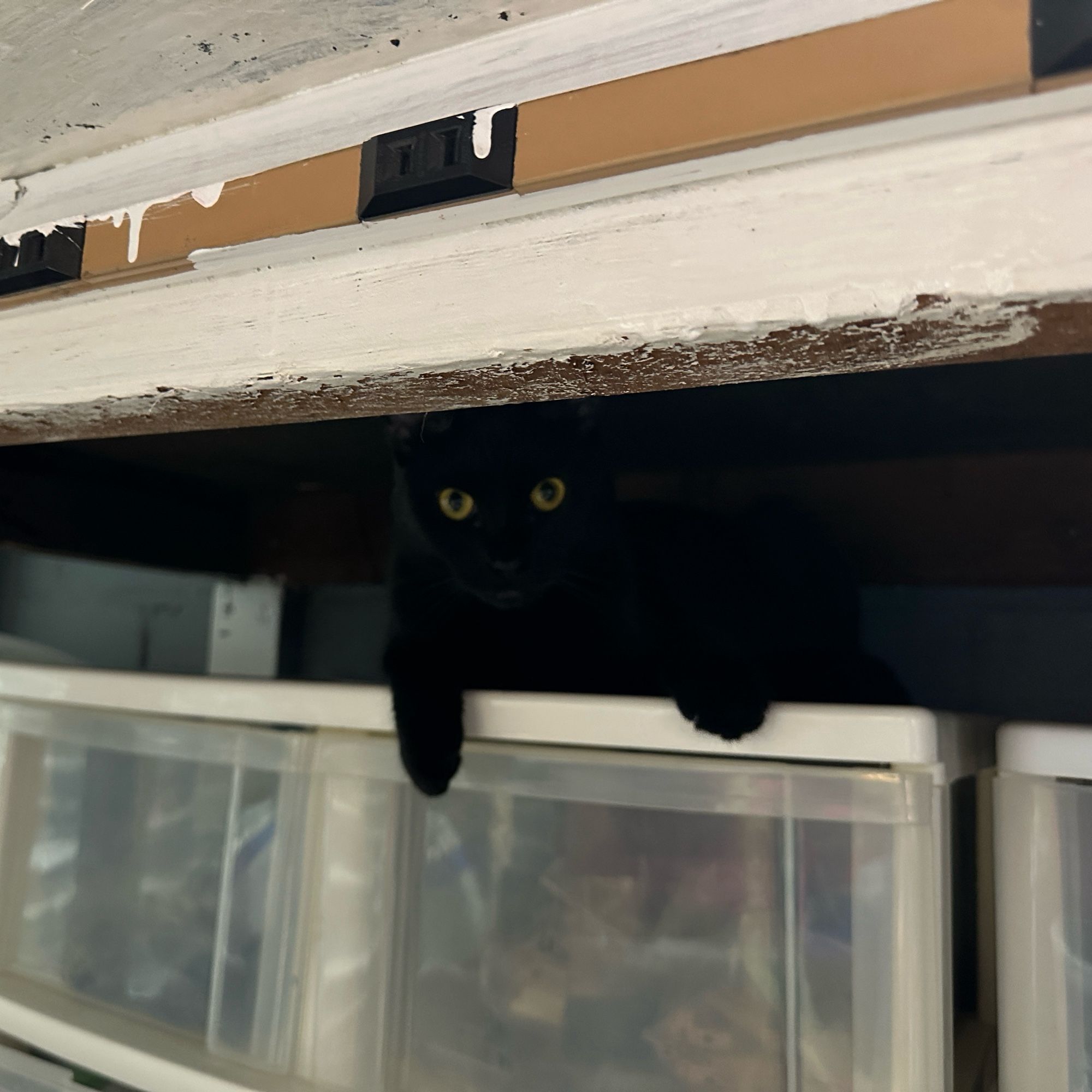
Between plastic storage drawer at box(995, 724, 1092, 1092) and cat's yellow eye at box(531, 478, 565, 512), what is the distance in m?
0.45

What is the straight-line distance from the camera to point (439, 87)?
1.35 ft

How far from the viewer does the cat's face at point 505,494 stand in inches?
30.5

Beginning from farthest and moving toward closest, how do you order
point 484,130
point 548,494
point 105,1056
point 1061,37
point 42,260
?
point 548,494
point 105,1056
point 42,260
point 484,130
point 1061,37

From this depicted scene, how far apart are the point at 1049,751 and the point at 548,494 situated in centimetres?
47

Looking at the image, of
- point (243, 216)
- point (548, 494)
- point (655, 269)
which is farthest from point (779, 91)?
point (548, 494)

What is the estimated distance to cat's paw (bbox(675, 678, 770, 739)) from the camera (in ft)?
1.73

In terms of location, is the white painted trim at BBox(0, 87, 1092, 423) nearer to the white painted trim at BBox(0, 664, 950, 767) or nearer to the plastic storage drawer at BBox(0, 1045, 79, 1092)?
the white painted trim at BBox(0, 664, 950, 767)

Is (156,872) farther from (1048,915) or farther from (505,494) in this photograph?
(1048,915)

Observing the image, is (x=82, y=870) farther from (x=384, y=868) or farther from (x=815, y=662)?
(x=815, y=662)

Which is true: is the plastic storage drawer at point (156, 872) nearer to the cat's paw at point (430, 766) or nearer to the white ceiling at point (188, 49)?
the cat's paw at point (430, 766)

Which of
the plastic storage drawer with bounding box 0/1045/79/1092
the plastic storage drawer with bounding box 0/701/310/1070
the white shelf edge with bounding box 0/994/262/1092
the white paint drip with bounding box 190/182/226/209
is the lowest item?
the plastic storage drawer with bounding box 0/1045/79/1092

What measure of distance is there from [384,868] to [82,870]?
364 mm

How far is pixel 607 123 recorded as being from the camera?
0.36m

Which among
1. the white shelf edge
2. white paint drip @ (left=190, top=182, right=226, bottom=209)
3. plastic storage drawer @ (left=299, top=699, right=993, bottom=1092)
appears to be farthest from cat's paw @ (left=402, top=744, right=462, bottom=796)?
white paint drip @ (left=190, top=182, right=226, bottom=209)
